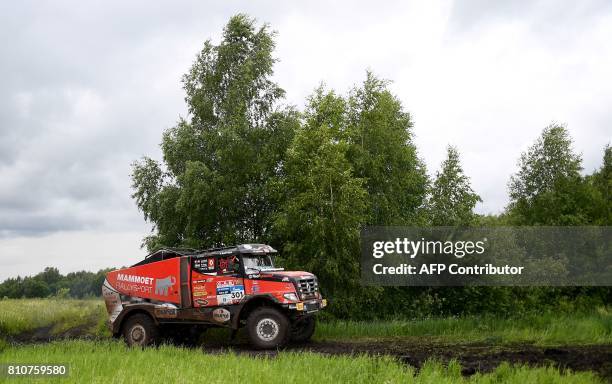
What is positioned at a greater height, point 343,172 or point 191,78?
point 191,78

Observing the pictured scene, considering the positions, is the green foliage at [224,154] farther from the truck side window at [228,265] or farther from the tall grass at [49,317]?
the truck side window at [228,265]

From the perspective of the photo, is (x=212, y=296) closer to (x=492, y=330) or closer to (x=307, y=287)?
(x=307, y=287)

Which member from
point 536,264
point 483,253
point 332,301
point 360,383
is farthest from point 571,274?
point 360,383

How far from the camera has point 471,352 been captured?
1567 cm

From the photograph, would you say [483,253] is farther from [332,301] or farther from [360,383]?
[360,383]

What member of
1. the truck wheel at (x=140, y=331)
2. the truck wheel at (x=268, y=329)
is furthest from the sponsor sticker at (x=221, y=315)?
the truck wheel at (x=140, y=331)

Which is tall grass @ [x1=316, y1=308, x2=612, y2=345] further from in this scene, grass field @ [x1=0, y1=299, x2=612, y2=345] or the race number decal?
the race number decal

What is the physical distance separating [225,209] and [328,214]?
5.66 meters

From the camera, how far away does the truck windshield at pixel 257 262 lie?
18.1 meters

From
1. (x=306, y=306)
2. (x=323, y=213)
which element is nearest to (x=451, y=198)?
(x=323, y=213)

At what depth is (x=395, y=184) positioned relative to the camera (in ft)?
97.4

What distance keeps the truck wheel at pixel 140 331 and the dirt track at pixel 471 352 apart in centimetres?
181

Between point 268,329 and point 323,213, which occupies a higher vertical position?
point 323,213

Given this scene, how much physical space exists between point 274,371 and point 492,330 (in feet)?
35.2
